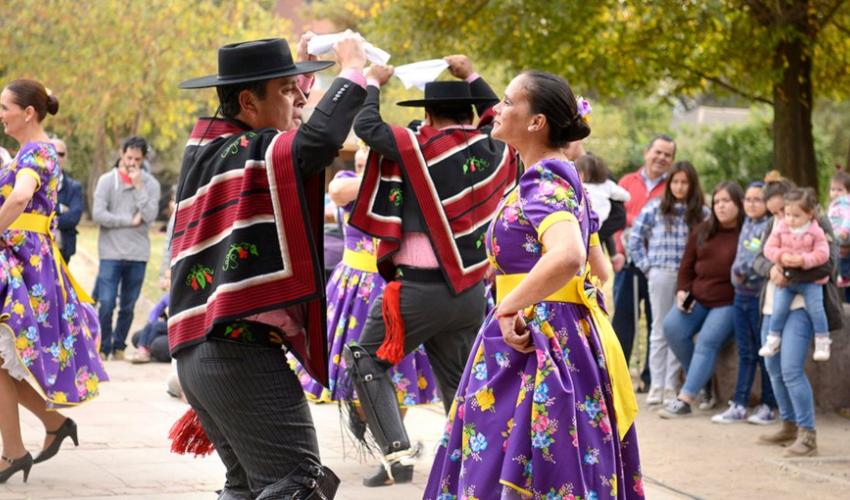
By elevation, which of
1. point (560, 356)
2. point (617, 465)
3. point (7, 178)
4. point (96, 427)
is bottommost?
point (96, 427)

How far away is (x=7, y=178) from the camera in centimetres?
648

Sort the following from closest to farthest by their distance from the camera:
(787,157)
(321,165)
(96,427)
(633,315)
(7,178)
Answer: (321,165) → (7,178) → (96,427) → (633,315) → (787,157)

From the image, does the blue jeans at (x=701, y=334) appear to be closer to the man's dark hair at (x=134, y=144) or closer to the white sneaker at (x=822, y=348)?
the white sneaker at (x=822, y=348)

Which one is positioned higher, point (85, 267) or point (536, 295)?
Result: point (536, 295)

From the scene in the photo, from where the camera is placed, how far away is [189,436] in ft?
14.3

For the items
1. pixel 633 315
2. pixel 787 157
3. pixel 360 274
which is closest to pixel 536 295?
pixel 360 274

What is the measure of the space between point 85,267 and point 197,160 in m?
17.6

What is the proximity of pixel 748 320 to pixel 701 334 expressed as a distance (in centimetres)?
38

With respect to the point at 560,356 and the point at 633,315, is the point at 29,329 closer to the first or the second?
the point at 560,356

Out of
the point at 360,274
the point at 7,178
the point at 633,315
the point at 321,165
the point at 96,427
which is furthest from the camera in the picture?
the point at 633,315

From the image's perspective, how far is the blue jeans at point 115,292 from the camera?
1238 cm

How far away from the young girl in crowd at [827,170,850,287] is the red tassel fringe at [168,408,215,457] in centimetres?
698

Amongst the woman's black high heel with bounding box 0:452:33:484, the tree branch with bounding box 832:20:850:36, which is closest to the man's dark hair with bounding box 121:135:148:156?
the woman's black high heel with bounding box 0:452:33:484

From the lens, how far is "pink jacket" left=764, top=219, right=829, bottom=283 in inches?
313
